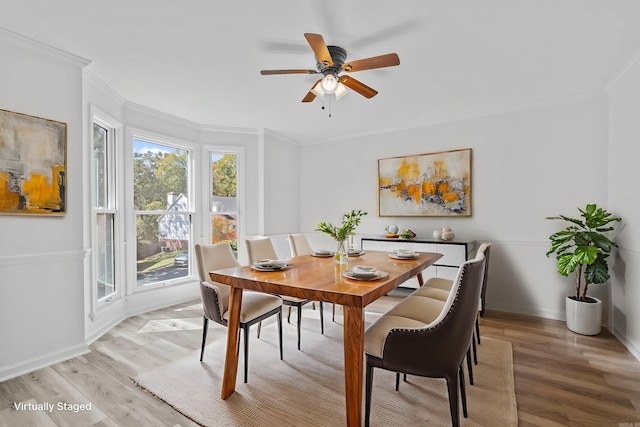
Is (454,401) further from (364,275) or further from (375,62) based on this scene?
(375,62)

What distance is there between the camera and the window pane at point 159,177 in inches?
154

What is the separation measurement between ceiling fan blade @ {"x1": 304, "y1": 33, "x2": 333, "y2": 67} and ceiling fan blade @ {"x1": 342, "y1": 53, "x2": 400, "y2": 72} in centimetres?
16

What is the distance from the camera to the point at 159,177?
163 inches

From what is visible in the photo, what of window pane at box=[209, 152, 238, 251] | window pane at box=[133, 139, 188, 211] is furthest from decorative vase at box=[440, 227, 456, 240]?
window pane at box=[133, 139, 188, 211]

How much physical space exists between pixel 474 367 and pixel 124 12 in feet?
11.8

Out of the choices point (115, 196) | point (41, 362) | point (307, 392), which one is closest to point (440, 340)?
point (307, 392)

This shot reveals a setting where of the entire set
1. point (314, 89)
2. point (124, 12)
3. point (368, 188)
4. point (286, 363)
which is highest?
point (124, 12)


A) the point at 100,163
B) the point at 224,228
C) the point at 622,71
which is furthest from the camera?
the point at 224,228

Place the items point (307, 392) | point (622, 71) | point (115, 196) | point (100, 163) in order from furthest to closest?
point (115, 196)
point (100, 163)
point (622, 71)
point (307, 392)

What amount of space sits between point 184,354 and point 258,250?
111 cm

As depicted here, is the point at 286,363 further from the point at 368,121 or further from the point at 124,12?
the point at 368,121

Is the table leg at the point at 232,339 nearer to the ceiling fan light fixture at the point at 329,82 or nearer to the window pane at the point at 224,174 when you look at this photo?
the ceiling fan light fixture at the point at 329,82

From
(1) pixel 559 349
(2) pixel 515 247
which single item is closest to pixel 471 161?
(2) pixel 515 247

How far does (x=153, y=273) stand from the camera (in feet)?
13.4
